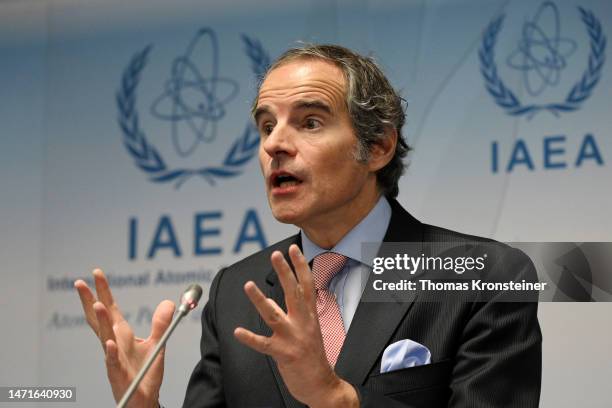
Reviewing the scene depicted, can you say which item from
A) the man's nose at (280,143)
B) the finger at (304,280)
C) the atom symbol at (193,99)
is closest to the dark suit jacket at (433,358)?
the finger at (304,280)

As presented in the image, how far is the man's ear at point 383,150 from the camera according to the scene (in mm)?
2609

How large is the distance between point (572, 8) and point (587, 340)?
1301 millimetres

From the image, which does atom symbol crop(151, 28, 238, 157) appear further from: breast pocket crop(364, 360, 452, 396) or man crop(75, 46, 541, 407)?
breast pocket crop(364, 360, 452, 396)

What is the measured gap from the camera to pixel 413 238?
8.20 ft

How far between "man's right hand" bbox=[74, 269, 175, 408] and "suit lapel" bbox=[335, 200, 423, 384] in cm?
43

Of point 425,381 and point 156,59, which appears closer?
point 425,381

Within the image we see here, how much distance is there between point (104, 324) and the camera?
210cm

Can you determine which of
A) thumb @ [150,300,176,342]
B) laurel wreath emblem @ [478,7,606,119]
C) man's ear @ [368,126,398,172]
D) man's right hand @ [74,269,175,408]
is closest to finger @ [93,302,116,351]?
man's right hand @ [74,269,175,408]

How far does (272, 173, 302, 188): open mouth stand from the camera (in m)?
2.41

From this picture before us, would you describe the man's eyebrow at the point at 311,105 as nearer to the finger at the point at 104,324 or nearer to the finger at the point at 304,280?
the finger at the point at 304,280

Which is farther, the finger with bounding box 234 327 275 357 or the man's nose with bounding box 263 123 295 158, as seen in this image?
the man's nose with bounding box 263 123 295 158

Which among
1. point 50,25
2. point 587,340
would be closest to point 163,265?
point 50,25

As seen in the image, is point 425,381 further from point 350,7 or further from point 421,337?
point 350,7

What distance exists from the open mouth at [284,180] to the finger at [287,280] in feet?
1.85
